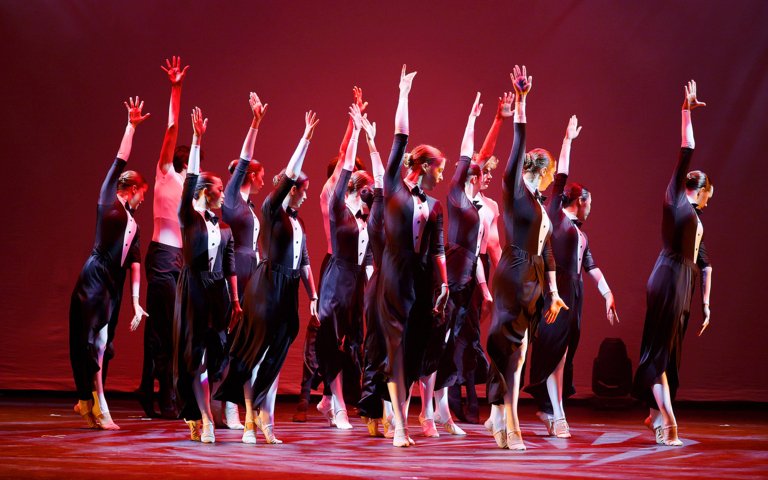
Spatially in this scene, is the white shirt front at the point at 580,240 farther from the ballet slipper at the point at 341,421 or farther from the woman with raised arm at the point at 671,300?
the ballet slipper at the point at 341,421

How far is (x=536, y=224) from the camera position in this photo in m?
5.88

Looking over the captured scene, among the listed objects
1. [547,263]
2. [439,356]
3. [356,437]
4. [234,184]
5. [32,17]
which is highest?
[32,17]

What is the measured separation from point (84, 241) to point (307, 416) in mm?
2799

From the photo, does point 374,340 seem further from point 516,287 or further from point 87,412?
point 87,412

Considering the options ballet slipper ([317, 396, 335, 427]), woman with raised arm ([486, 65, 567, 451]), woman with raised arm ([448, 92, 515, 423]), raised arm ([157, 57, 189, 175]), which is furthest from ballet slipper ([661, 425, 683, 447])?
raised arm ([157, 57, 189, 175])

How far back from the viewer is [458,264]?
7117mm

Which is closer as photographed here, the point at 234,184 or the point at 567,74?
the point at 234,184

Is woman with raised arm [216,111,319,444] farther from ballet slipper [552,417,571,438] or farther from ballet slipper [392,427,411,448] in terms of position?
ballet slipper [552,417,571,438]

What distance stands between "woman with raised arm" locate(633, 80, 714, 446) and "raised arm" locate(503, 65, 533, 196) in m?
1.17

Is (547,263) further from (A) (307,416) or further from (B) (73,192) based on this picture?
(B) (73,192)

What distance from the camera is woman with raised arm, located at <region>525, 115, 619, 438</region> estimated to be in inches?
267

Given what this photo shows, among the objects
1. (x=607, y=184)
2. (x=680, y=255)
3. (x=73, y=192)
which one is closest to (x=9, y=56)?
(x=73, y=192)

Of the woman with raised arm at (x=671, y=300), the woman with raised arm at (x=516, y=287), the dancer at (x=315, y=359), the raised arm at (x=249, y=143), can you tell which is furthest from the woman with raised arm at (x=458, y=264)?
the raised arm at (x=249, y=143)

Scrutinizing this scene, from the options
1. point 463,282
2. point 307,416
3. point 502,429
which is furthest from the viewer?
point 307,416
